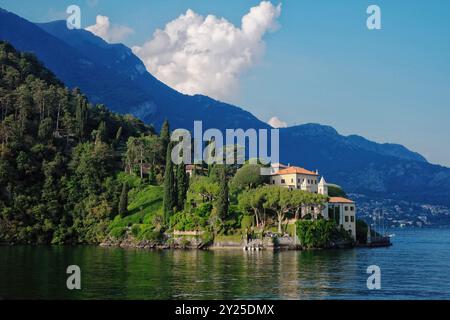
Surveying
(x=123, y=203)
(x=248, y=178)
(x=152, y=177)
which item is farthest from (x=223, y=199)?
(x=152, y=177)

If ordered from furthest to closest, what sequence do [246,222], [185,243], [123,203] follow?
[123,203] → [185,243] → [246,222]

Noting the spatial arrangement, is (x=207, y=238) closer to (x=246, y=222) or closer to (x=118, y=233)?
(x=246, y=222)

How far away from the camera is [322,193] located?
103 meters

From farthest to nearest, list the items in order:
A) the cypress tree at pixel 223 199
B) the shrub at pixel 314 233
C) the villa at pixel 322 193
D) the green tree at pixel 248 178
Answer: the green tree at pixel 248 178 < the villa at pixel 322 193 < the cypress tree at pixel 223 199 < the shrub at pixel 314 233

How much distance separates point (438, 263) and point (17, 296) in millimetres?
52512

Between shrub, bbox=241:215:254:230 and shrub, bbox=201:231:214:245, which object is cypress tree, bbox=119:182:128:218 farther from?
shrub, bbox=241:215:254:230

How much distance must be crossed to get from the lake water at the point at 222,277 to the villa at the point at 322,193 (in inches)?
918

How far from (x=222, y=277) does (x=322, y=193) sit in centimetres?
5616

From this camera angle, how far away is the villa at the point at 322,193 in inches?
3858

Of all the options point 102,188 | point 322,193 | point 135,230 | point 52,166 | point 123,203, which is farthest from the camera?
point 102,188

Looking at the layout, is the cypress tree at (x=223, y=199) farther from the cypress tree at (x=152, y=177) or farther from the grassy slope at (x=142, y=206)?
the cypress tree at (x=152, y=177)

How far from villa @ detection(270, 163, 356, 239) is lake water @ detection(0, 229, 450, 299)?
76.5 ft

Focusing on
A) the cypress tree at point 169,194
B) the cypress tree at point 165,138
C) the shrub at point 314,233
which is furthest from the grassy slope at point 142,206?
the shrub at point 314,233

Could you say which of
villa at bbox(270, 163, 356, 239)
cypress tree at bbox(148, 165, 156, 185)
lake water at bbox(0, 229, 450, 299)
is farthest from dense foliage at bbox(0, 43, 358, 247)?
lake water at bbox(0, 229, 450, 299)
